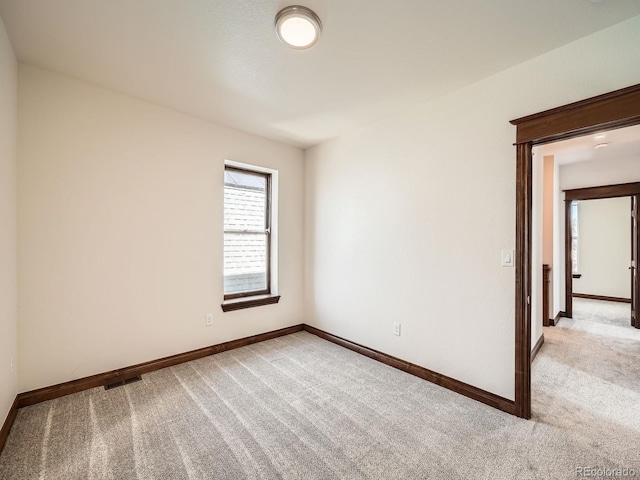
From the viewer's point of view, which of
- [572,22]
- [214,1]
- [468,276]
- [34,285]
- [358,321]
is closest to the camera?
[214,1]

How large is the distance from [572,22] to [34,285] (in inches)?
162

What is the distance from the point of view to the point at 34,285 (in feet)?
7.40

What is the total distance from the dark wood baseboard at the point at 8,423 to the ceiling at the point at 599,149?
5761 mm

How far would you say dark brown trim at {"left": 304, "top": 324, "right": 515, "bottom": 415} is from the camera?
222cm

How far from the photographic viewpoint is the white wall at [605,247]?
5969 mm

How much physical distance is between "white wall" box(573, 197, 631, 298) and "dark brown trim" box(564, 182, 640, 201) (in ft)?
6.86

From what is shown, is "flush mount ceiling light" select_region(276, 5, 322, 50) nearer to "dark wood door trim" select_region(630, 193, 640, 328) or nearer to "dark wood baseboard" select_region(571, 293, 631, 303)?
"dark wood door trim" select_region(630, 193, 640, 328)

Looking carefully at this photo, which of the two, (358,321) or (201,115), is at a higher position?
(201,115)

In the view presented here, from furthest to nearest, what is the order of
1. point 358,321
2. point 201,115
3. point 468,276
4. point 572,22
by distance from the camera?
point 358,321, point 201,115, point 468,276, point 572,22

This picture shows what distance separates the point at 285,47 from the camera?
1966 mm

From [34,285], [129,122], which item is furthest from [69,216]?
[129,122]

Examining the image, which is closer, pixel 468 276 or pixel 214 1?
pixel 214 1

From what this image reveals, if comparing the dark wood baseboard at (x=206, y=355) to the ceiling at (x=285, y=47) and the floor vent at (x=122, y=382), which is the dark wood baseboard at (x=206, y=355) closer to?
the floor vent at (x=122, y=382)

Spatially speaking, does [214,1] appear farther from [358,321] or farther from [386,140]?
[358,321]
